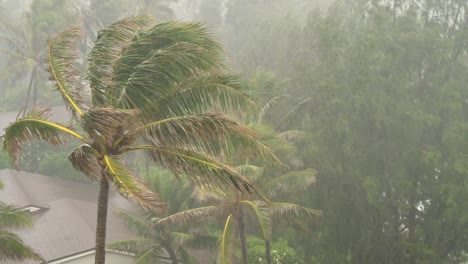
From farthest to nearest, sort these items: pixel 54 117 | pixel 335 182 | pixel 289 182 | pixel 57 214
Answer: pixel 54 117 → pixel 57 214 → pixel 335 182 → pixel 289 182

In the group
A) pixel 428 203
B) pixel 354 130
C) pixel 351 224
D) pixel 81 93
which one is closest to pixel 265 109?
pixel 354 130

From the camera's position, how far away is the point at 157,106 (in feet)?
30.0

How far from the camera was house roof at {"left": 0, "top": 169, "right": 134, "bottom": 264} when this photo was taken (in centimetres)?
1934

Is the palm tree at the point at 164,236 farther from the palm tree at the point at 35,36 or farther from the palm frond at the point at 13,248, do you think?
the palm tree at the point at 35,36

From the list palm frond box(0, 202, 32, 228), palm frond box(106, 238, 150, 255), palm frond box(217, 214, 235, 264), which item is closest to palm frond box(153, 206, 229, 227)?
palm frond box(217, 214, 235, 264)

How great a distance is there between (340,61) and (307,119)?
280cm

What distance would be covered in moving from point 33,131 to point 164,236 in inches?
454

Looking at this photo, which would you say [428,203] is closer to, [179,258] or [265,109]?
[265,109]

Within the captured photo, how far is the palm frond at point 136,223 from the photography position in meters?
20.0

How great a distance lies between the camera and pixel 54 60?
956cm

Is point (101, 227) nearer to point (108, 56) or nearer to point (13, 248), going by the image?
point (108, 56)

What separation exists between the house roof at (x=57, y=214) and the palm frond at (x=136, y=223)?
1448 millimetres

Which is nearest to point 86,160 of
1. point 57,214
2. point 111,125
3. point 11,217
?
point 111,125

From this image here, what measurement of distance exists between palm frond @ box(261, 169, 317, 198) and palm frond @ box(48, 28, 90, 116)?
31.8 feet
